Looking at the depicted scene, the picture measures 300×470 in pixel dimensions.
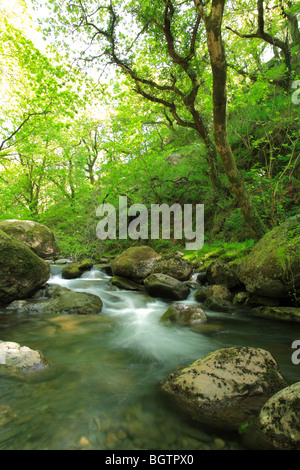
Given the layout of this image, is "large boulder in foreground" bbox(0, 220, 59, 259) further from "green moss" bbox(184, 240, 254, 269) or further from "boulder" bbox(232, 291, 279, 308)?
"boulder" bbox(232, 291, 279, 308)

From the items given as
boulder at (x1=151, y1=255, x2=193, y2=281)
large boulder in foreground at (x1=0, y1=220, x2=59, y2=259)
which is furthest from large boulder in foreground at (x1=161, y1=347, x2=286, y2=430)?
large boulder in foreground at (x1=0, y1=220, x2=59, y2=259)

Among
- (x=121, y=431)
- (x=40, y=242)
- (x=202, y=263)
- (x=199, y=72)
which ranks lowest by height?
(x=121, y=431)

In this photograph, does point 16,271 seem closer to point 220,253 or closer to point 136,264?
point 136,264

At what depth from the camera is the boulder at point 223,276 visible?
670cm

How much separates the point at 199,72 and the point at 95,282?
864 centimetres

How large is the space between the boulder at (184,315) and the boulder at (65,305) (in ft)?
5.89

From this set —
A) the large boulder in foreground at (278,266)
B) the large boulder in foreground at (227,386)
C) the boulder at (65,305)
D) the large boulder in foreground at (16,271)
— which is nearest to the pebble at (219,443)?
the large boulder in foreground at (227,386)

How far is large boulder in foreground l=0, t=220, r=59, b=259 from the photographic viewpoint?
931 centimetres

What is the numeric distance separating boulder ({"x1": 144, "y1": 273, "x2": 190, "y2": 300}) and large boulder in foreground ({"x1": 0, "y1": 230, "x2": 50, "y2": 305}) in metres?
3.22

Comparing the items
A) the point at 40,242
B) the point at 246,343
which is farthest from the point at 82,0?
the point at 246,343

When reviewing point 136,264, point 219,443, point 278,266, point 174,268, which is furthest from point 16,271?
point 278,266

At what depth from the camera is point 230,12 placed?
10.4 meters

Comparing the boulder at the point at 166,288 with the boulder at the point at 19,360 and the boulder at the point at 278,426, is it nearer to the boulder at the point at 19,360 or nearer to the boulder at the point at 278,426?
the boulder at the point at 19,360

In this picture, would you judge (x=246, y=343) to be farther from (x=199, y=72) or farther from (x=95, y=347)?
(x=199, y=72)
